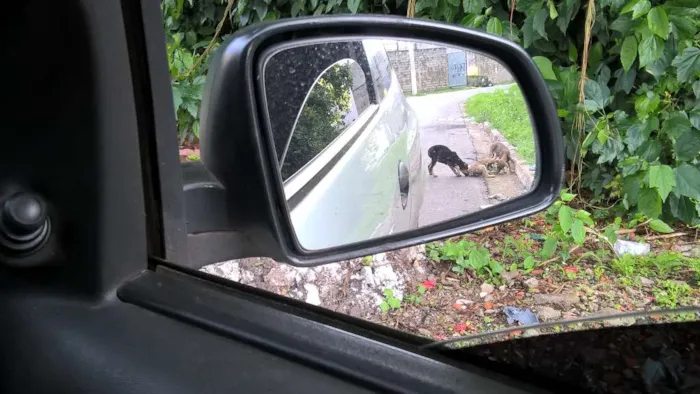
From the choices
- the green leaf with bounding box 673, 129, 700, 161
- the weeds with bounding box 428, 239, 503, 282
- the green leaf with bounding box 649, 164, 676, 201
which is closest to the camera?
the weeds with bounding box 428, 239, 503, 282

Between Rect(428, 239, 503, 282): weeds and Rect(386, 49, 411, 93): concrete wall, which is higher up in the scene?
Rect(386, 49, 411, 93): concrete wall

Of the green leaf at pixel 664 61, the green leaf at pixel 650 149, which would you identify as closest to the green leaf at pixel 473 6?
the green leaf at pixel 664 61

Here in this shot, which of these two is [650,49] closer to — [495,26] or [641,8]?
[641,8]

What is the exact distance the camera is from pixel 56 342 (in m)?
0.87

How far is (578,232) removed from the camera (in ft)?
5.39

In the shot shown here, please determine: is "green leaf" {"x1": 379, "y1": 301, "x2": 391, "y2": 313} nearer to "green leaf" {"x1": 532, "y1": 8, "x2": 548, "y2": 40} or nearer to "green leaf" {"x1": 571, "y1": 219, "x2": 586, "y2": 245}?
"green leaf" {"x1": 571, "y1": 219, "x2": 586, "y2": 245}

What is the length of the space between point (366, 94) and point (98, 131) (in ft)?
1.79

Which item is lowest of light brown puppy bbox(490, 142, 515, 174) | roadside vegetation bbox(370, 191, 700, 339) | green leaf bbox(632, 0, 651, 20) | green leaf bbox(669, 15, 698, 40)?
roadside vegetation bbox(370, 191, 700, 339)

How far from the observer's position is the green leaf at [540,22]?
2.12m

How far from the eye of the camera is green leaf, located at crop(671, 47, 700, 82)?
198cm

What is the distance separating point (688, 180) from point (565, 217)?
395mm

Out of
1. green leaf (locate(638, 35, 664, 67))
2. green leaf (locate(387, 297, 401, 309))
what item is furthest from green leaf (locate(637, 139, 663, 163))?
green leaf (locate(387, 297, 401, 309))

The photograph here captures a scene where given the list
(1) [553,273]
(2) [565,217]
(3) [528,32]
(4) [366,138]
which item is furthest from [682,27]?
(4) [366,138]

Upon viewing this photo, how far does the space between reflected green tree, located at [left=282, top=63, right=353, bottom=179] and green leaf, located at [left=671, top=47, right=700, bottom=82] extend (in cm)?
127
